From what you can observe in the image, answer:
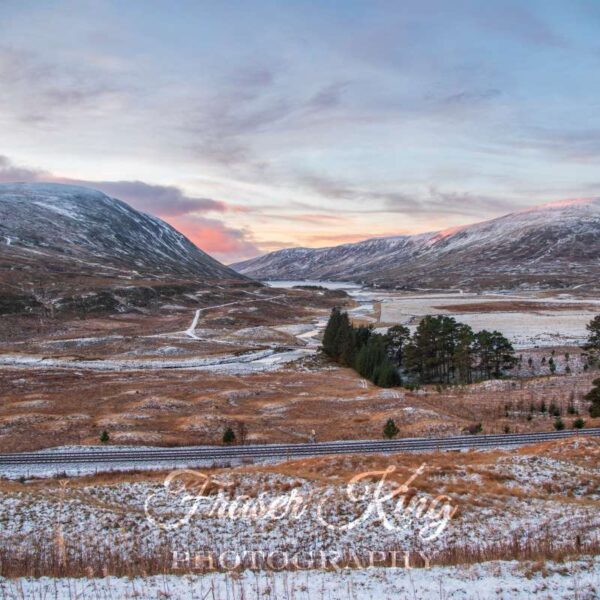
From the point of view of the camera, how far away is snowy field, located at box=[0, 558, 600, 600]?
41.0 ft

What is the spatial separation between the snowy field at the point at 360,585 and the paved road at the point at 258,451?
19.7 meters

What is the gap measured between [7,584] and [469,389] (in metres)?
67.5

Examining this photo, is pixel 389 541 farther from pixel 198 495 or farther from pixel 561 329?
pixel 561 329

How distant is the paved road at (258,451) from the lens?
34062 millimetres

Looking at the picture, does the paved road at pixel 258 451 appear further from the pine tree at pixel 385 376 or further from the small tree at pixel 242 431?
the pine tree at pixel 385 376

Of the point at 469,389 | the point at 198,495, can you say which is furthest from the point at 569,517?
the point at 469,389

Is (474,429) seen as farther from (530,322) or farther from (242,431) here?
(530,322)

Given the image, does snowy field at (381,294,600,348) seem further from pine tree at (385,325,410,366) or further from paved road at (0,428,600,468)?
paved road at (0,428,600,468)

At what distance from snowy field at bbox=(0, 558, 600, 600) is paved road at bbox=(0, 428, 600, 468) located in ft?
64.6

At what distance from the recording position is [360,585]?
43.6ft

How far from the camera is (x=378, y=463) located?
28.1 meters

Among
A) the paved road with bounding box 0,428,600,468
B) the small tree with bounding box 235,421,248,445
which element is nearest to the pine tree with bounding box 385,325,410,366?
the small tree with bounding box 235,421,248,445

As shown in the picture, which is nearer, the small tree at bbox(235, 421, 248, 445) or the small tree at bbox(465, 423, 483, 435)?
the small tree at bbox(235, 421, 248, 445)

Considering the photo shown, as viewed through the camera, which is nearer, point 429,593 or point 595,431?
point 429,593
